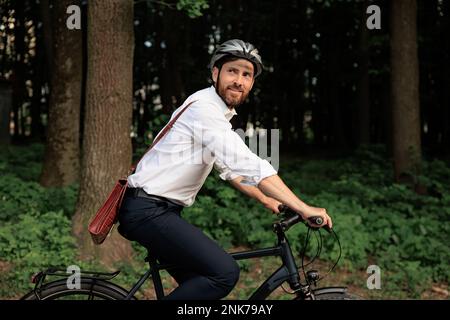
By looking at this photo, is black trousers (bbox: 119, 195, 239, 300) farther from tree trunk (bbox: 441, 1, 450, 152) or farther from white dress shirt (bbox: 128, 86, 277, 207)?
tree trunk (bbox: 441, 1, 450, 152)

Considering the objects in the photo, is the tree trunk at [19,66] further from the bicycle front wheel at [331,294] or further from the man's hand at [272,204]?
the bicycle front wheel at [331,294]

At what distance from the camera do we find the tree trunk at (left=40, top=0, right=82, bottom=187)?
33.9 feet

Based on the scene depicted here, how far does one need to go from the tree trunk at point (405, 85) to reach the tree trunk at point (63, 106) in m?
5.55

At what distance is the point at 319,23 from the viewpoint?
28.8m

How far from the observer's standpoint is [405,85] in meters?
11.4

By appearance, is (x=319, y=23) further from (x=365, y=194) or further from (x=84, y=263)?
(x=84, y=263)

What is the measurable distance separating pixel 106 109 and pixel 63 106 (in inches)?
130

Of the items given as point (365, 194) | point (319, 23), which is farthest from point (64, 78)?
point (319, 23)

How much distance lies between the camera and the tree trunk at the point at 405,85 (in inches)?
443

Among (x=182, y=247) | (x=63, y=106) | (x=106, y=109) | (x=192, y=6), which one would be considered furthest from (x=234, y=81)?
(x=63, y=106)

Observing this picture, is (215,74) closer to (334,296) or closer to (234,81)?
(234,81)

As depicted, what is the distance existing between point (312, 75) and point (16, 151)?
20.6 meters

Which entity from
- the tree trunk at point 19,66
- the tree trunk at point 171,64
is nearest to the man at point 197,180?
the tree trunk at point 171,64
